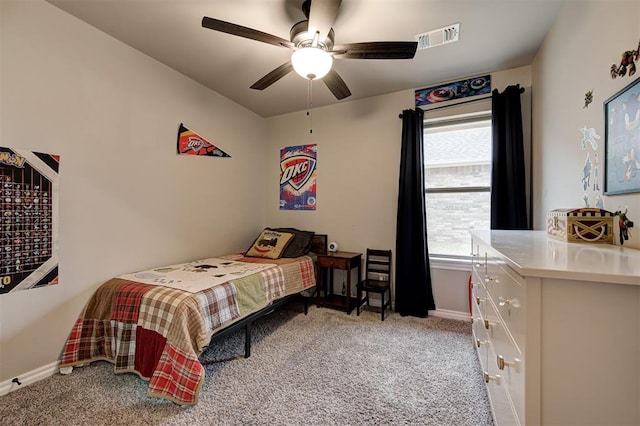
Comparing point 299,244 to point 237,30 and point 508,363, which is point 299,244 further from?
point 508,363

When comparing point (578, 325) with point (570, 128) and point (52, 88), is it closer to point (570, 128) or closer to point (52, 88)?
point (570, 128)

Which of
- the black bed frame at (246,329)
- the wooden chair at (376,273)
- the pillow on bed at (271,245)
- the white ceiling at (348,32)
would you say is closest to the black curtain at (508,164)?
the white ceiling at (348,32)

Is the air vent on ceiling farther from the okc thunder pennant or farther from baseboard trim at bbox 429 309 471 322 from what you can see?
baseboard trim at bbox 429 309 471 322

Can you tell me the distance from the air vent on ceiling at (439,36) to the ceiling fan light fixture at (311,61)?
970 mm

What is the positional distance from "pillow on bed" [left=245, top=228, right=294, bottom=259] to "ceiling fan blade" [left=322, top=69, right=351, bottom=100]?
1.83 m

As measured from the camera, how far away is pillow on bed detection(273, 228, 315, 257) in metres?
3.28

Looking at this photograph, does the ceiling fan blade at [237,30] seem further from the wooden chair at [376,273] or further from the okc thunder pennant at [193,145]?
the wooden chair at [376,273]

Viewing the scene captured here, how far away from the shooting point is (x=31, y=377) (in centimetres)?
180

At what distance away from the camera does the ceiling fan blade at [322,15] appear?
57.6 inches

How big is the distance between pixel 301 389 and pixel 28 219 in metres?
2.22

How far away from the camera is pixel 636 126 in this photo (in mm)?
1114

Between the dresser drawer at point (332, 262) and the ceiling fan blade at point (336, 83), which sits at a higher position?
the ceiling fan blade at point (336, 83)

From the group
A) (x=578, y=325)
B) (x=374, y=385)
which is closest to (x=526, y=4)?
(x=578, y=325)

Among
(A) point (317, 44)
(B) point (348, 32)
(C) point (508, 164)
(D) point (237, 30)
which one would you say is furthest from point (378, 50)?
(C) point (508, 164)
